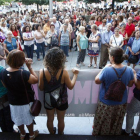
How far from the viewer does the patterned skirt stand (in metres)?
2.50

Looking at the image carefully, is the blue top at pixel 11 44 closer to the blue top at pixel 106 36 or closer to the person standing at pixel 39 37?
the person standing at pixel 39 37

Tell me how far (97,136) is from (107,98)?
79cm

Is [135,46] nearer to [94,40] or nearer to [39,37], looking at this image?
[94,40]

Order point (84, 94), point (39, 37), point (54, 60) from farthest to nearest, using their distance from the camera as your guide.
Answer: point (39, 37) → point (84, 94) → point (54, 60)

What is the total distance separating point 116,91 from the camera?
236cm

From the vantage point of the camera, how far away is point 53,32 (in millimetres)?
7047

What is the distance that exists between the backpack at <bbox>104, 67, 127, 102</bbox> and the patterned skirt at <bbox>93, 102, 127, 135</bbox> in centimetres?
15

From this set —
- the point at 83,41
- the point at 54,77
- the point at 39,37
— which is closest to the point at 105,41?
the point at 83,41

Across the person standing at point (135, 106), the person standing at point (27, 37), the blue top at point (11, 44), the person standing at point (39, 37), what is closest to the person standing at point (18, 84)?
the person standing at point (135, 106)

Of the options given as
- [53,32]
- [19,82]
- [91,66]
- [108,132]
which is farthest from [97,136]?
[53,32]

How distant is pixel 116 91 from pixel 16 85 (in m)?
1.34

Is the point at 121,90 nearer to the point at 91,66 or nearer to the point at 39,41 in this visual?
the point at 91,66

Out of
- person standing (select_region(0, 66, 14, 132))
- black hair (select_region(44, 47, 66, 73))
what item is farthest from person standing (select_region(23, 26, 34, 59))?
black hair (select_region(44, 47, 66, 73))

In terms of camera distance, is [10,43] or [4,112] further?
[10,43]
